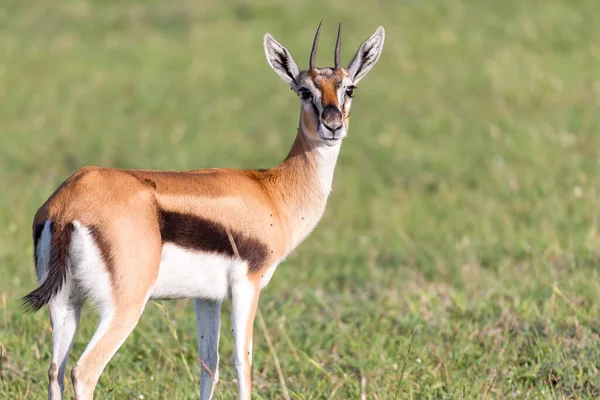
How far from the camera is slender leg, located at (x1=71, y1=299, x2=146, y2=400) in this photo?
411 cm

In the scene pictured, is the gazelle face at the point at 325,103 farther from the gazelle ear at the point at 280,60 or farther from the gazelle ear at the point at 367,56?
the gazelle ear at the point at 367,56

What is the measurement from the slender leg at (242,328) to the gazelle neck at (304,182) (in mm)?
579

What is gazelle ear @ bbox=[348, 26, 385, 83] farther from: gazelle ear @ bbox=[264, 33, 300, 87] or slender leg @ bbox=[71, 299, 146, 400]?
slender leg @ bbox=[71, 299, 146, 400]

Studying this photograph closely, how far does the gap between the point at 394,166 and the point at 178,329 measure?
496cm

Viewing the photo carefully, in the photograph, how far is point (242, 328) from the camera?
4633mm

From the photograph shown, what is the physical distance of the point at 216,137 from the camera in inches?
448

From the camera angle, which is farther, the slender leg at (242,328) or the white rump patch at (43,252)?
the slender leg at (242,328)

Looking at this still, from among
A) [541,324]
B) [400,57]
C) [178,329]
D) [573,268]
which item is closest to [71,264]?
[178,329]

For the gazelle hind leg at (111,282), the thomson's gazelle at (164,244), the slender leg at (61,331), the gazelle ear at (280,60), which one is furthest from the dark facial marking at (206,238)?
the gazelle ear at (280,60)

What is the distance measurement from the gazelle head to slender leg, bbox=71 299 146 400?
1364 millimetres

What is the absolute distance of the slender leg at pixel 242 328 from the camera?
4609 mm

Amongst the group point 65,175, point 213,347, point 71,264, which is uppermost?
point 71,264

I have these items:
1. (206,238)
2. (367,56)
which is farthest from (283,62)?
(206,238)

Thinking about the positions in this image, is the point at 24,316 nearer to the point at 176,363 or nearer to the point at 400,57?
the point at 176,363
